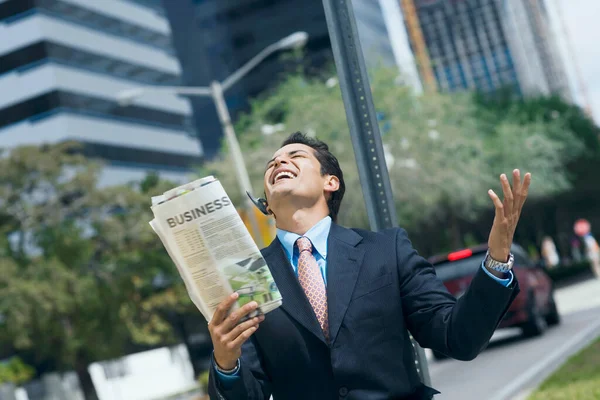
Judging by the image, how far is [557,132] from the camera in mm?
48500

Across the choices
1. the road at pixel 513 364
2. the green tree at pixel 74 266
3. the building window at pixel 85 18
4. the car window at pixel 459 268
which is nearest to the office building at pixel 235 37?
the building window at pixel 85 18

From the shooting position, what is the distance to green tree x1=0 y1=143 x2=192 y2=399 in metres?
32.1

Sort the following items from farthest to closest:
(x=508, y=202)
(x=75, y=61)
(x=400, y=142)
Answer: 1. (x=75, y=61)
2. (x=400, y=142)
3. (x=508, y=202)

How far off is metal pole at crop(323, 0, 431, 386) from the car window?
11.5 m

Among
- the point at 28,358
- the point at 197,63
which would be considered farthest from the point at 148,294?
the point at 197,63

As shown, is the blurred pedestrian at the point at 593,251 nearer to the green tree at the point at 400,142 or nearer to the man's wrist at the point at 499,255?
the green tree at the point at 400,142

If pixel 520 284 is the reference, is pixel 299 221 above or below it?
above

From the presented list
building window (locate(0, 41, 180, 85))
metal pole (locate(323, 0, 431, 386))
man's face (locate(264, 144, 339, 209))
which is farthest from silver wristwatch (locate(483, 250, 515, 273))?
building window (locate(0, 41, 180, 85))

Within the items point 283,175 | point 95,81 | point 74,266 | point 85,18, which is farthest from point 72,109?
point 283,175

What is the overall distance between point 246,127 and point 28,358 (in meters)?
14.6

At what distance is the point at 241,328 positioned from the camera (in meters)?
2.94

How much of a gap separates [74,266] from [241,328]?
31.6 metres

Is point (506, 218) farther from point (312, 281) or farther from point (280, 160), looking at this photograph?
point (280, 160)

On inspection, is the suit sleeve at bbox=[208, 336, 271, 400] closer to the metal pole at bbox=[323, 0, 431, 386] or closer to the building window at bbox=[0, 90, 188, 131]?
the metal pole at bbox=[323, 0, 431, 386]
